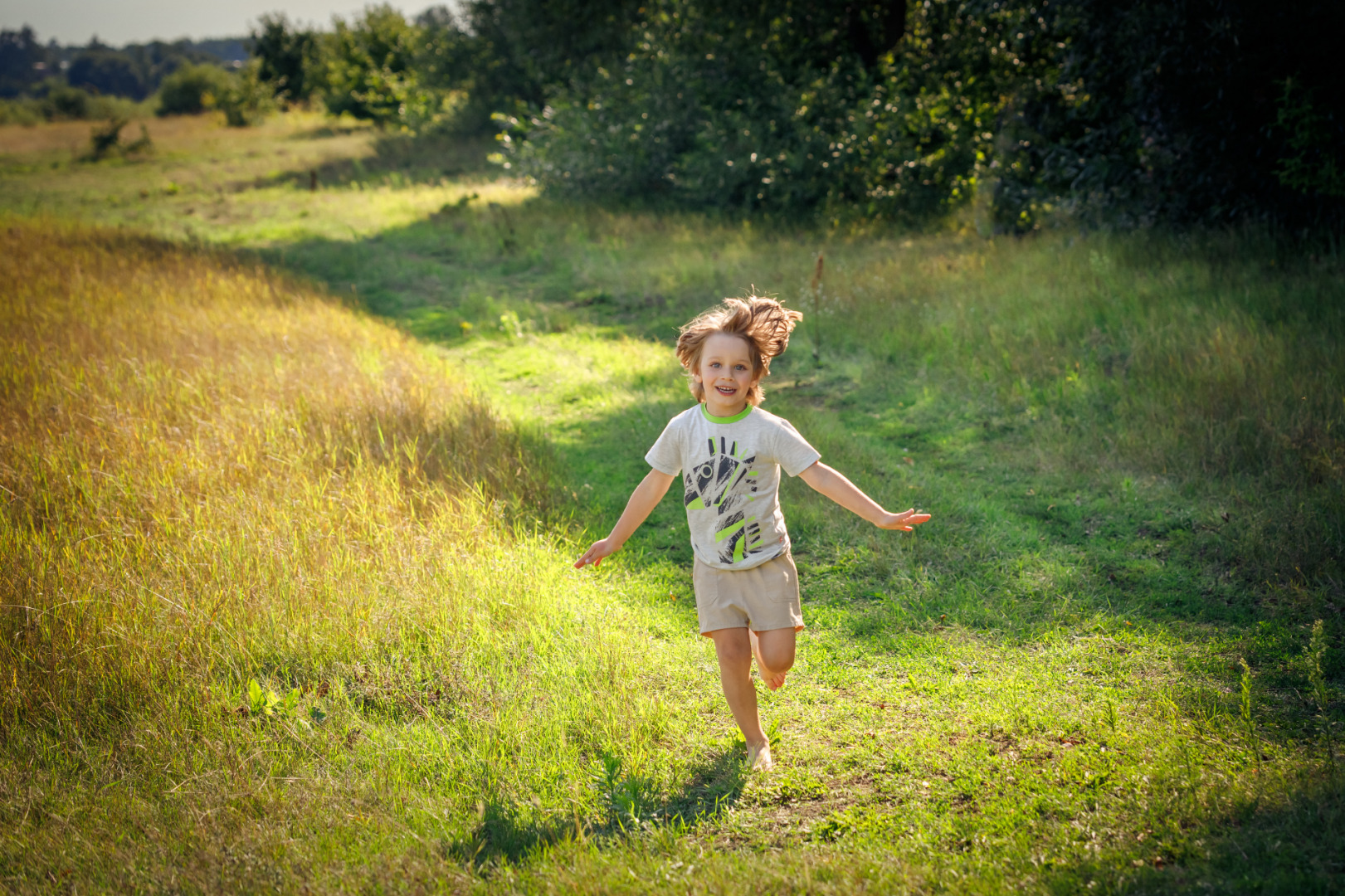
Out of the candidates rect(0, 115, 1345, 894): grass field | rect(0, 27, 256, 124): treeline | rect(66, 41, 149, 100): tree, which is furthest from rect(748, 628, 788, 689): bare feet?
rect(66, 41, 149, 100): tree

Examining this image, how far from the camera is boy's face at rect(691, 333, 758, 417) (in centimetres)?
296

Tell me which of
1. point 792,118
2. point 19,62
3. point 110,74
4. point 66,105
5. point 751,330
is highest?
point 110,74

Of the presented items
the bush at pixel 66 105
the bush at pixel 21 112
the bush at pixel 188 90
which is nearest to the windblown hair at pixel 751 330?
the bush at pixel 21 112

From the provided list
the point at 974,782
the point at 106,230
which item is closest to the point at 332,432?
the point at 974,782

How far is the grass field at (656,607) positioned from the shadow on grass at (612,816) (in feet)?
0.05

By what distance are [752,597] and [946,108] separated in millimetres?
12487

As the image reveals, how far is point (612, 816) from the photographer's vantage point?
289 cm

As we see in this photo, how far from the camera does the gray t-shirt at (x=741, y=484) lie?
2982 mm

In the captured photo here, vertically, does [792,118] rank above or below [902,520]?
above

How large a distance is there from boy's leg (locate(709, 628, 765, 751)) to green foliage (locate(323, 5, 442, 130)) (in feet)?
111

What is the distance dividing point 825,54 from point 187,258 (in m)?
11.0

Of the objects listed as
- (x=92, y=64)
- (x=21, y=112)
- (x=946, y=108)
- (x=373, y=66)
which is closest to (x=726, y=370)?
(x=946, y=108)

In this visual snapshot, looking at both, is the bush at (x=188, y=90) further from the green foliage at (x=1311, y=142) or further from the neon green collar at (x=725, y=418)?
the neon green collar at (x=725, y=418)

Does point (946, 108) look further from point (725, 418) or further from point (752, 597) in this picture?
point (752, 597)
